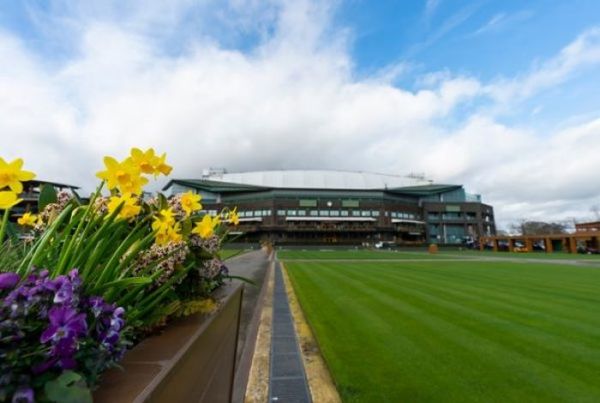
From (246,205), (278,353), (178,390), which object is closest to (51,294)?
(178,390)

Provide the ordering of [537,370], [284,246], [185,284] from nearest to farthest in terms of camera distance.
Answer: [185,284], [537,370], [284,246]

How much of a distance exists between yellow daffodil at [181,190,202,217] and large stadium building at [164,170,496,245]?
66.2 metres

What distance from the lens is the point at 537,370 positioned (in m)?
3.76

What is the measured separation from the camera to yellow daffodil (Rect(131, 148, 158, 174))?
1561 millimetres

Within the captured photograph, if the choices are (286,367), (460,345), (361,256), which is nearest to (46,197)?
(286,367)

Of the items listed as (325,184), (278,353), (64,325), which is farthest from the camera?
(325,184)

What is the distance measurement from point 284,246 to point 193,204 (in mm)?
64451

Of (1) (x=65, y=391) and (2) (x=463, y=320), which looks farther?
(2) (x=463, y=320)

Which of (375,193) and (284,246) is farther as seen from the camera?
(375,193)

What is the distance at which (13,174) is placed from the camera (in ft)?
3.80

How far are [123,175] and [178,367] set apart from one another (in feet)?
2.81

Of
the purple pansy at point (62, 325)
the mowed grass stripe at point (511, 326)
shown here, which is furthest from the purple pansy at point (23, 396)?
the mowed grass stripe at point (511, 326)

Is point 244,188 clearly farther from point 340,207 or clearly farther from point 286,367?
point 286,367

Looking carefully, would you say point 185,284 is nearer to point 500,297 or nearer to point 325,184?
point 500,297
